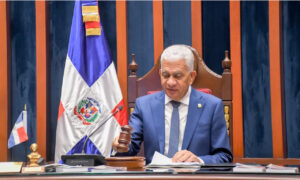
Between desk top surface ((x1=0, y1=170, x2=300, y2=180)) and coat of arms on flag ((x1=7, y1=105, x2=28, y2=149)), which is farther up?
desk top surface ((x1=0, y1=170, x2=300, y2=180))

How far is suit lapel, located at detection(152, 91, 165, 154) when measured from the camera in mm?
2581

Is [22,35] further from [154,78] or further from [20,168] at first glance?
[20,168]

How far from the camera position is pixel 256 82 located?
3949mm

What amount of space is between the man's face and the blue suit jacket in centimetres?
12

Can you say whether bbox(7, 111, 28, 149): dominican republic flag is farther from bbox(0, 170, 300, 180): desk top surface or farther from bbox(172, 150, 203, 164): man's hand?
bbox(0, 170, 300, 180): desk top surface

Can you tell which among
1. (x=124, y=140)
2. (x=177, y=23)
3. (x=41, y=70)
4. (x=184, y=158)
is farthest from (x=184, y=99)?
(x=41, y=70)

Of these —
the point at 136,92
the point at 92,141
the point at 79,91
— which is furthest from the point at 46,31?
the point at 136,92

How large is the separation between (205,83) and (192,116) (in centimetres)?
50

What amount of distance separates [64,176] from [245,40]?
9.23 ft

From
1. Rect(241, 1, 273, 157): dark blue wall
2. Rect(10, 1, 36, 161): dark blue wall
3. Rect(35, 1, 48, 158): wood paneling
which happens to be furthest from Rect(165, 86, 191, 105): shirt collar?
Rect(10, 1, 36, 161): dark blue wall

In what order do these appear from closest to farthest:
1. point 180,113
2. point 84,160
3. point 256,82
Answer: point 84,160 < point 180,113 < point 256,82

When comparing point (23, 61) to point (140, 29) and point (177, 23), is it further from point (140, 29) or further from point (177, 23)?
point (177, 23)

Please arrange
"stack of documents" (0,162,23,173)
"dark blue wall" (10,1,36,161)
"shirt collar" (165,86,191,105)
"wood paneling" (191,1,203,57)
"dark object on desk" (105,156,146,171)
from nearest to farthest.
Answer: "stack of documents" (0,162,23,173) < "dark object on desk" (105,156,146,171) < "shirt collar" (165,86,191,105) < "wood paneling" (191,1,203,57) < "dark blue wall" (10,1,36,161)

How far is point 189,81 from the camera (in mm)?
2656
